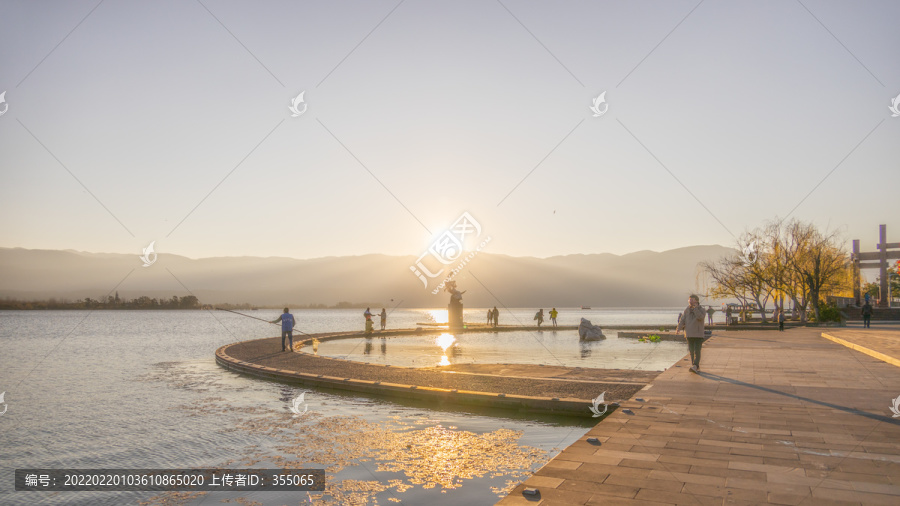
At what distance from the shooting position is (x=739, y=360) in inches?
672

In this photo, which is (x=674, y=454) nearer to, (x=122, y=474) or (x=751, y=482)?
(x=751, y=482)

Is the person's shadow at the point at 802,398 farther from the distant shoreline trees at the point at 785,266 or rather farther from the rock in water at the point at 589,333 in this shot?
the distant shoreline trees at the point at 785,266

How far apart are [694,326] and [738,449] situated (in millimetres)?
7844

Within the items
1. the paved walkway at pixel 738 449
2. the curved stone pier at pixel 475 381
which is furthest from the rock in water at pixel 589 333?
the paved walkway at pixel 738 449

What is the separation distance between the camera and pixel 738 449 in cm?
655

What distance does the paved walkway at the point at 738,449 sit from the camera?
5.01 m

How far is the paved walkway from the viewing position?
5012mm

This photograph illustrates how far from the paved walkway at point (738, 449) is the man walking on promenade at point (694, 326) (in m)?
1.82

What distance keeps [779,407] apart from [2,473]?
1196cm

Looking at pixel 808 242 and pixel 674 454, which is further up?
pixel 808 242

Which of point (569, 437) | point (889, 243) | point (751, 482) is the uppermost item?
point (889, 243)

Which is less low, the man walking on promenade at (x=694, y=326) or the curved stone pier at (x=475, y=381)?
the man walking on promenade at (x=694, y=326)

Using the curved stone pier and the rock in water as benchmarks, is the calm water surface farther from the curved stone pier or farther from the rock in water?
the rock in water

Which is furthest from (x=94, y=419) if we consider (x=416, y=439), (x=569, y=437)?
(x=569, y=437)
